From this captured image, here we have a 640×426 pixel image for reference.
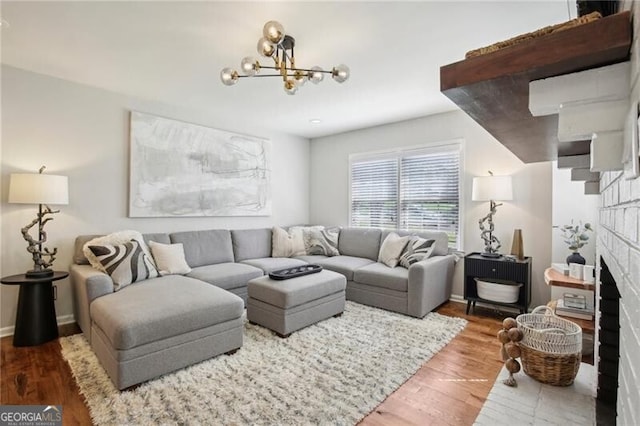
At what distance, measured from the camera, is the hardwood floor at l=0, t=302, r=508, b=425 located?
1.78 metres

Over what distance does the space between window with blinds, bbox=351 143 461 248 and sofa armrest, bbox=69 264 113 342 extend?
3.43 m

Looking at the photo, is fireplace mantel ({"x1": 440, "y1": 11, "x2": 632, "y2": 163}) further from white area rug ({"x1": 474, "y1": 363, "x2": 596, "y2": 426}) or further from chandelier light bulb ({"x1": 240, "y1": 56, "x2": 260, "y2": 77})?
chandelier light bulb ({"x1": 240, "y1": 56, "x2": 260, "y2": 77})

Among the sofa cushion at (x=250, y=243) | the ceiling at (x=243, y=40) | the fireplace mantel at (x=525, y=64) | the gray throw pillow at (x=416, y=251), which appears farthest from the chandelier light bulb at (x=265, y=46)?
the sofa cushion at (x=250, y=243)

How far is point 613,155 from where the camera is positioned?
1.87ft

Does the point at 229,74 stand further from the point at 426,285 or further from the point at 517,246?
the point at 517,246

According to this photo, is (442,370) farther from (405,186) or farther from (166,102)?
(166,102)

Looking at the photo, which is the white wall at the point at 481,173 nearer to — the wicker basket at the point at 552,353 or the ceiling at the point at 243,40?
the ceiling at the point at 243,40

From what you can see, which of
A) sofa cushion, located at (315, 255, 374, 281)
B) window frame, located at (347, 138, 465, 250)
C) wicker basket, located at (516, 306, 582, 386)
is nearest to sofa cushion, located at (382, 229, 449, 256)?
window frame, located at (347, 138, 465, 250)

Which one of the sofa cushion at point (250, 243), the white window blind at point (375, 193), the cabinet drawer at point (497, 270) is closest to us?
the cabinet drawer at point (497, 270)

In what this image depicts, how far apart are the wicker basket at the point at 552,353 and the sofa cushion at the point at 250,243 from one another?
320 cm

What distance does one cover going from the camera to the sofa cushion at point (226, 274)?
3.24 meters

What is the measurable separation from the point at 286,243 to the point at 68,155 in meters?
2.64

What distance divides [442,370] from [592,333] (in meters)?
1.16

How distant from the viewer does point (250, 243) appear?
4.28 m
